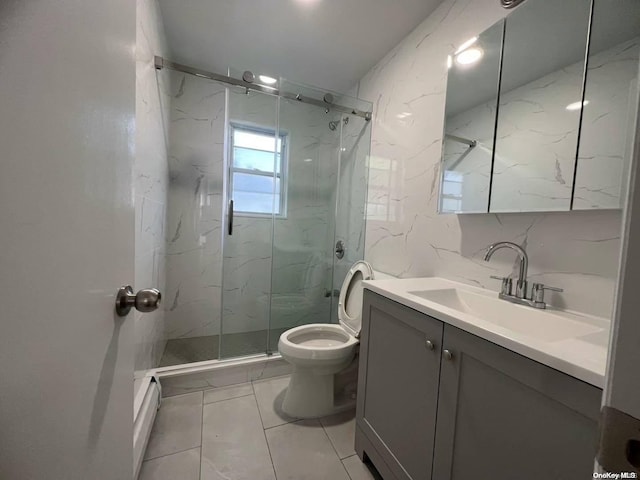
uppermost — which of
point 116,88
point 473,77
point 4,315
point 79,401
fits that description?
point 473,77

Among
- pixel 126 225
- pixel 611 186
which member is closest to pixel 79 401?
pixel 126 225

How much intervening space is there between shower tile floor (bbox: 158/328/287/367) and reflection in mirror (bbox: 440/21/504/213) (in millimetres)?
1670

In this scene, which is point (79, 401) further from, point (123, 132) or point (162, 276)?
point (162, 276)

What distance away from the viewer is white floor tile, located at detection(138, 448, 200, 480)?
111cm

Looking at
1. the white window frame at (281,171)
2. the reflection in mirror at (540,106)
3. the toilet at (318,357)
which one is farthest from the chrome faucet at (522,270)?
the white window frame at (281,171)

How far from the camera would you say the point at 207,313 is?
8.02ft

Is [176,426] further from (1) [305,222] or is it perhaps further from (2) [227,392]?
(1) [305,222]

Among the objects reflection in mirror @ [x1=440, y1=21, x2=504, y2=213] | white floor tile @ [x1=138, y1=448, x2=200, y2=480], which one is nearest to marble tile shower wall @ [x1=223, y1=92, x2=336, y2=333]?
white floor tile @ [x1=138, y1=448, x2=200, y2=480]

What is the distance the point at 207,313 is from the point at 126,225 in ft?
6.90

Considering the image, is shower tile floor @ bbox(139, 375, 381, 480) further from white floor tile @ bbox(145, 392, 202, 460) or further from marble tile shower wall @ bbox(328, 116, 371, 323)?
marble tile shower wall @ bbox(328, 116, 371, 323)

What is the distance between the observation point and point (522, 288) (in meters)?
1.01

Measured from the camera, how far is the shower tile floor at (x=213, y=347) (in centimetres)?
195

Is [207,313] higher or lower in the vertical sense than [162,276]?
lower

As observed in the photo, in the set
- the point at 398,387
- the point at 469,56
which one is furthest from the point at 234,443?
the point at 469,56
